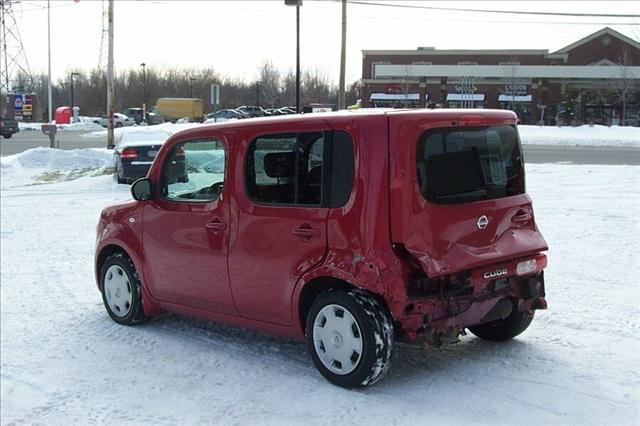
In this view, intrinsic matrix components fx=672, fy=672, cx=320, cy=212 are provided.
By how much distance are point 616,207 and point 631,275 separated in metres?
4.72

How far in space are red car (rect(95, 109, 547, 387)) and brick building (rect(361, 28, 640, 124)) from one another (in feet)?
159

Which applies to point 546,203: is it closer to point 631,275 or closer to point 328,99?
point 631,275

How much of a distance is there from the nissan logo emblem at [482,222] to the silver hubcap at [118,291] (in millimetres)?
3047

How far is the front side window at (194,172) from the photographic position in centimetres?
502

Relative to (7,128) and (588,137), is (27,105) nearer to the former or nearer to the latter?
(7,128)

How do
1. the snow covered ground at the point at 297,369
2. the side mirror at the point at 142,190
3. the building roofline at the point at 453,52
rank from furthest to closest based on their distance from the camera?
the building roofline at the point at 453,52
the side mirror at the point at 142,190
the snow covered ground at the point at 297,369

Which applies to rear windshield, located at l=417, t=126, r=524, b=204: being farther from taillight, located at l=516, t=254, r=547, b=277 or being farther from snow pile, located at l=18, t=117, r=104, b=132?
snow pile, located at l=18, t=117, r=104, b=132

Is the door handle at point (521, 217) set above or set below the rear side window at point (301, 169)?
below

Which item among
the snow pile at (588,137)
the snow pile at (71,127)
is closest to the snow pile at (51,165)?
the snow pile at (588,137)

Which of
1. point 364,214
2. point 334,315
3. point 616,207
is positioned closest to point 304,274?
point 334,315

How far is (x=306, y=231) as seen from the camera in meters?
4.35

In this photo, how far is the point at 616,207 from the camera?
10938 millimetres

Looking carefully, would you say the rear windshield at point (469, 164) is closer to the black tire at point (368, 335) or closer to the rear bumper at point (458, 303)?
the rear bumper at point (458, 303)

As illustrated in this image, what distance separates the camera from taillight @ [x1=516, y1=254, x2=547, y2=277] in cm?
455
